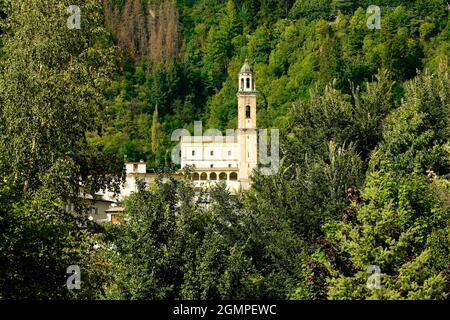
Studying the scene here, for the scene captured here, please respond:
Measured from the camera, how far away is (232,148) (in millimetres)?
103375

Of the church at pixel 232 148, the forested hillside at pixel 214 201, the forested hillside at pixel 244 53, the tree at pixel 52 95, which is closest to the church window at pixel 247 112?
the church at pixel 232 148

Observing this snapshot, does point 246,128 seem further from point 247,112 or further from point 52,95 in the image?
point 52,95

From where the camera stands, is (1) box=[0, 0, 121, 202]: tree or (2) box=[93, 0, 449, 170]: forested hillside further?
(2) box=[93, 0, 449, 170]: forested hillside

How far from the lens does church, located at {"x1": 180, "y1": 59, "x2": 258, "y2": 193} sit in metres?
95.2

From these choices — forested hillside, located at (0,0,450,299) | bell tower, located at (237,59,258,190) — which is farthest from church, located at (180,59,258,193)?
forested hillside, located at (0,0,450,299)

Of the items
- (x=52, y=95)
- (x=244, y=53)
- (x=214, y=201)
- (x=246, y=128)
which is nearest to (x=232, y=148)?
(x=246, y=128)

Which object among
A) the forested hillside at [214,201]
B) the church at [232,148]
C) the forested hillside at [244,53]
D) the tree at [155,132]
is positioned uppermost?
the forested hillside at [244,53]

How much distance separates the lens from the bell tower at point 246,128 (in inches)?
3730

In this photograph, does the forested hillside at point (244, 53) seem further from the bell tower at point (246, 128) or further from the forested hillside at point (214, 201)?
the forested hillside at point (214, 201)

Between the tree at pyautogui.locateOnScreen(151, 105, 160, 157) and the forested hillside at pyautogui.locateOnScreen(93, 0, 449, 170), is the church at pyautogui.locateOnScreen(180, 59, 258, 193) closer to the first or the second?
the forested hillside at pyautogui.locateOnScreen(93, 0, 449, 170)

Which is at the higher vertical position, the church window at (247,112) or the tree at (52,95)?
the church window at (247,112)

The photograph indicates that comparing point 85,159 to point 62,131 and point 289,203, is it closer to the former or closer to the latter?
point 62,131

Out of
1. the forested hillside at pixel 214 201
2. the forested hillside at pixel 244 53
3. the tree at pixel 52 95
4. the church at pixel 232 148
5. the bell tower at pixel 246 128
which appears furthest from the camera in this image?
the forested hillside at pixel 244 53

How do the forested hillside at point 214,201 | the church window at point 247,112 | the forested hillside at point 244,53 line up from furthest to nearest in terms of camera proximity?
the forested hillside at point 244,53, the church window at point 247,112, the forested hillside at point 214,201
